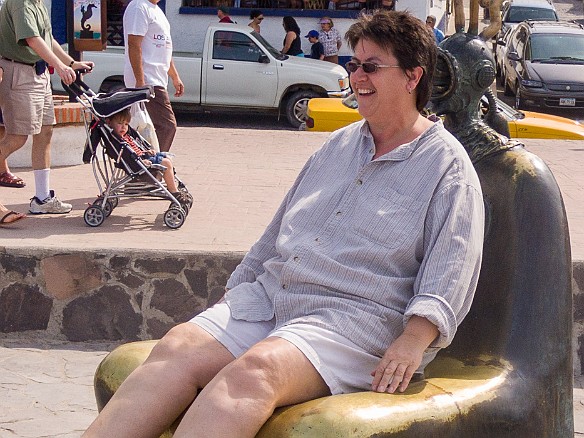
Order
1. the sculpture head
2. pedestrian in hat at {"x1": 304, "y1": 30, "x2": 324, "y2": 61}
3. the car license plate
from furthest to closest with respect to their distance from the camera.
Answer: pedestrian in hat at {"x1": 304, "y1": 30, "x2": 324, "y2": 61} → the car license plate → the sculpture head

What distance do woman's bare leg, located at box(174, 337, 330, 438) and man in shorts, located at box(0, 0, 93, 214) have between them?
14.3 ft

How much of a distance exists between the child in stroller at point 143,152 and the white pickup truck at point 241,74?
27.0 ft

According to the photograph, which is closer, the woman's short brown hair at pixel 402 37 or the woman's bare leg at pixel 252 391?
the woman's bare leg at pixel 252 391

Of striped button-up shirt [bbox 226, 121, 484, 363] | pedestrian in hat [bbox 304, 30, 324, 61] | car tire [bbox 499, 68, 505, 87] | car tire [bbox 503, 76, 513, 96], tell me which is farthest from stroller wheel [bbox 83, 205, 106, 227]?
car tire [bbox 499, 68, 505, 87]

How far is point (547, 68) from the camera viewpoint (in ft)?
59.1

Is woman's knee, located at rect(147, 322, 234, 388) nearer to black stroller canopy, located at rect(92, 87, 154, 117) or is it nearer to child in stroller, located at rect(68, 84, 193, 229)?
child in stroller, located at rect(68, 84, 193, 229)

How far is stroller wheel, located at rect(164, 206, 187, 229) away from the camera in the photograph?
6.43 metres

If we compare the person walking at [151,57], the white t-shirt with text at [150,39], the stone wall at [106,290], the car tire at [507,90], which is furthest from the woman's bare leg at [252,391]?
the car tire at [507,90]

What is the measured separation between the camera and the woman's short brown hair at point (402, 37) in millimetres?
2979

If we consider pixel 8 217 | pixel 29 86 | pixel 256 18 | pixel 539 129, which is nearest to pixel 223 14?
pixel 256 18

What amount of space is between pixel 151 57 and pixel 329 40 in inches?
431

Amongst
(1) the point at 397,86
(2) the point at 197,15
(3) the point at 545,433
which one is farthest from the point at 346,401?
(2) the point at 197,15

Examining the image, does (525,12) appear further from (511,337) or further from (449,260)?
(449,260)

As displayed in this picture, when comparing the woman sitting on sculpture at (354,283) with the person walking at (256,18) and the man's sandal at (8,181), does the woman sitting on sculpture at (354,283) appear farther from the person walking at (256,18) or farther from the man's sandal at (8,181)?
the person walking at (256,18)
